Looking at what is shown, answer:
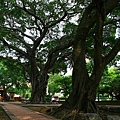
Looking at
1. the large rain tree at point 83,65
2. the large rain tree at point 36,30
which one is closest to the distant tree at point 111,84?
the large rain tree at point 36,30

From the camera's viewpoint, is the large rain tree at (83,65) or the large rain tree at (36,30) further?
the large rain tree at (36,30)

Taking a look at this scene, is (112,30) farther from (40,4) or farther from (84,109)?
(84,109)

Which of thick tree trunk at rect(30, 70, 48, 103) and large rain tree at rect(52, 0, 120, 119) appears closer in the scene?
large rain tree at rect(52, 0, 120, 119)

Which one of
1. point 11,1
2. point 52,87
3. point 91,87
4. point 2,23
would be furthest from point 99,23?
point 52,87

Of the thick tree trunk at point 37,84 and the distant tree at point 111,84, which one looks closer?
the thick tree trunk at point 37,84

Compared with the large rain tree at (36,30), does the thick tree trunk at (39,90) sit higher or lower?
lower

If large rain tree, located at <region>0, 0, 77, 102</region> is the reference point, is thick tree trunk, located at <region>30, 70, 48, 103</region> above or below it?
below

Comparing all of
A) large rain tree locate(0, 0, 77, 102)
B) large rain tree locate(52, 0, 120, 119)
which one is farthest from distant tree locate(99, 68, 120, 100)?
large rain tree locate(52, 0, 120, 119)

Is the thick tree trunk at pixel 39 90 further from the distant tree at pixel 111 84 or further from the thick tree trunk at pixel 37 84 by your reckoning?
the distant tree at pixel 111 84

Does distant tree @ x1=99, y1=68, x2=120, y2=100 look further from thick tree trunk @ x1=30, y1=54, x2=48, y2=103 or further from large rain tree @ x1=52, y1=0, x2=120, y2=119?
large rain tree @ x1=52, y1=0, x2=120, y2=119

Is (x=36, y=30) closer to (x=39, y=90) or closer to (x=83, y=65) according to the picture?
(x=39, y=90)

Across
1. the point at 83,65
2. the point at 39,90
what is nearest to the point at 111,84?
the point at 39,90

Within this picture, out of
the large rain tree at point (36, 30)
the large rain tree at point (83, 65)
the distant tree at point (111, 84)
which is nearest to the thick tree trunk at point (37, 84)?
the large rain tree at point (36, 30)

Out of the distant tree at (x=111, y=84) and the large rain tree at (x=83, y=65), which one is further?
the distant tree at (x=111, y=84)
